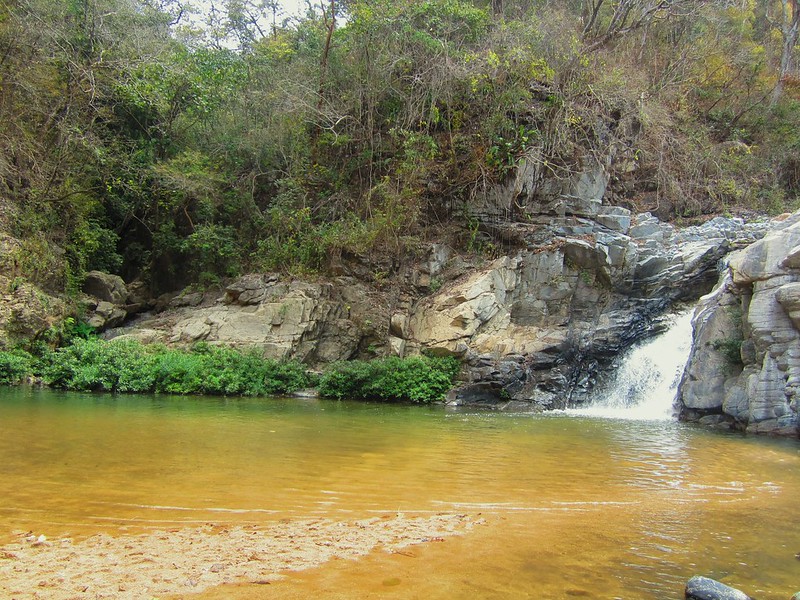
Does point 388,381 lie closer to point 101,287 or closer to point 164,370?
→ point 164,370

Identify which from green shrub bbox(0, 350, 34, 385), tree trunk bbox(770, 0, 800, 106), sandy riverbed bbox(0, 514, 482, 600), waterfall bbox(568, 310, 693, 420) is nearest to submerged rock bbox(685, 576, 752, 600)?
sandy riverbed bbox(0, 514, 482, 600)

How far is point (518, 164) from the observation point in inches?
688

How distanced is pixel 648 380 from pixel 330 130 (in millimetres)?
12658

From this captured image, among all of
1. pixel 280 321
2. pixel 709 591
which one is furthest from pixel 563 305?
pixel 709 591

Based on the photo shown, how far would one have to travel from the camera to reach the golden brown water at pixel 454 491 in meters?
3.57

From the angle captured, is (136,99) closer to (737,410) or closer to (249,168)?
(249,168)

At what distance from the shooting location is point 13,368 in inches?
528

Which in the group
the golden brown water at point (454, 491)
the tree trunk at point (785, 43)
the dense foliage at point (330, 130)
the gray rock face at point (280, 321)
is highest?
the tree trunk at point (785, 43)

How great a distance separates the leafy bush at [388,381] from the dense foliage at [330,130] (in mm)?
4497

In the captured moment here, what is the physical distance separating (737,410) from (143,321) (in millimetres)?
15668

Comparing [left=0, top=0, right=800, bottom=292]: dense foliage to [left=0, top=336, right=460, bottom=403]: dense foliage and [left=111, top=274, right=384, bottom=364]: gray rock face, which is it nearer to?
[left=111, top=274, right=384, bottom=364]: gray rock face

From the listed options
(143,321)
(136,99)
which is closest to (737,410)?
(143,321)

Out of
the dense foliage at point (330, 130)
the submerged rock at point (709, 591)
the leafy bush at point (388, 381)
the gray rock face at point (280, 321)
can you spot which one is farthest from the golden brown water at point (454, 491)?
the dense foliage at point (330, 130)

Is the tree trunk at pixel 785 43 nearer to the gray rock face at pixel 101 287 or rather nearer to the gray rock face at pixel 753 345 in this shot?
the gray rock face at pixel 753 345
